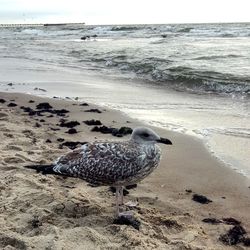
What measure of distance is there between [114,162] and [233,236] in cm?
130

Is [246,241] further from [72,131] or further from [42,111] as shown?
[42,111]

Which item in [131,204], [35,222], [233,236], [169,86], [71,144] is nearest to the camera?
[35,222]

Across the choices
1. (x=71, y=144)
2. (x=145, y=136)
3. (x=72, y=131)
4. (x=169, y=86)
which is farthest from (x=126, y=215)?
(x=169, y=86)

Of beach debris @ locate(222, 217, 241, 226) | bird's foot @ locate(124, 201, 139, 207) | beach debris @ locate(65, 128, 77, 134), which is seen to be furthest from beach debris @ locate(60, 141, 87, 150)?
beach debris @ locate(222, 217, 241, 226)

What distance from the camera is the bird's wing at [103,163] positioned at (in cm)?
467

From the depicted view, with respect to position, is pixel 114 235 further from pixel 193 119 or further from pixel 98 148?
pixel 193 119

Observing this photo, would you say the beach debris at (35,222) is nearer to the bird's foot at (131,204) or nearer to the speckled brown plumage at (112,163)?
the speckled brown plumage at (112,163)

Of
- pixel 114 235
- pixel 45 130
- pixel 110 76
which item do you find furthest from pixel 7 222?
pixel 110 76

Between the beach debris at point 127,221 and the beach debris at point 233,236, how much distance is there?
2.59ft

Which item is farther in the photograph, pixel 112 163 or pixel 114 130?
pixel 114 130

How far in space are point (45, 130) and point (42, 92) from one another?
203 inches

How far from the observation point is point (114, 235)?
4379 millimetres

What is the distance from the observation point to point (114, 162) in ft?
15.4

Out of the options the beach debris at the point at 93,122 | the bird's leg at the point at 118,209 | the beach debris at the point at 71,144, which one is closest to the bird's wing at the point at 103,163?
the bird's leg at the point at 118,209
